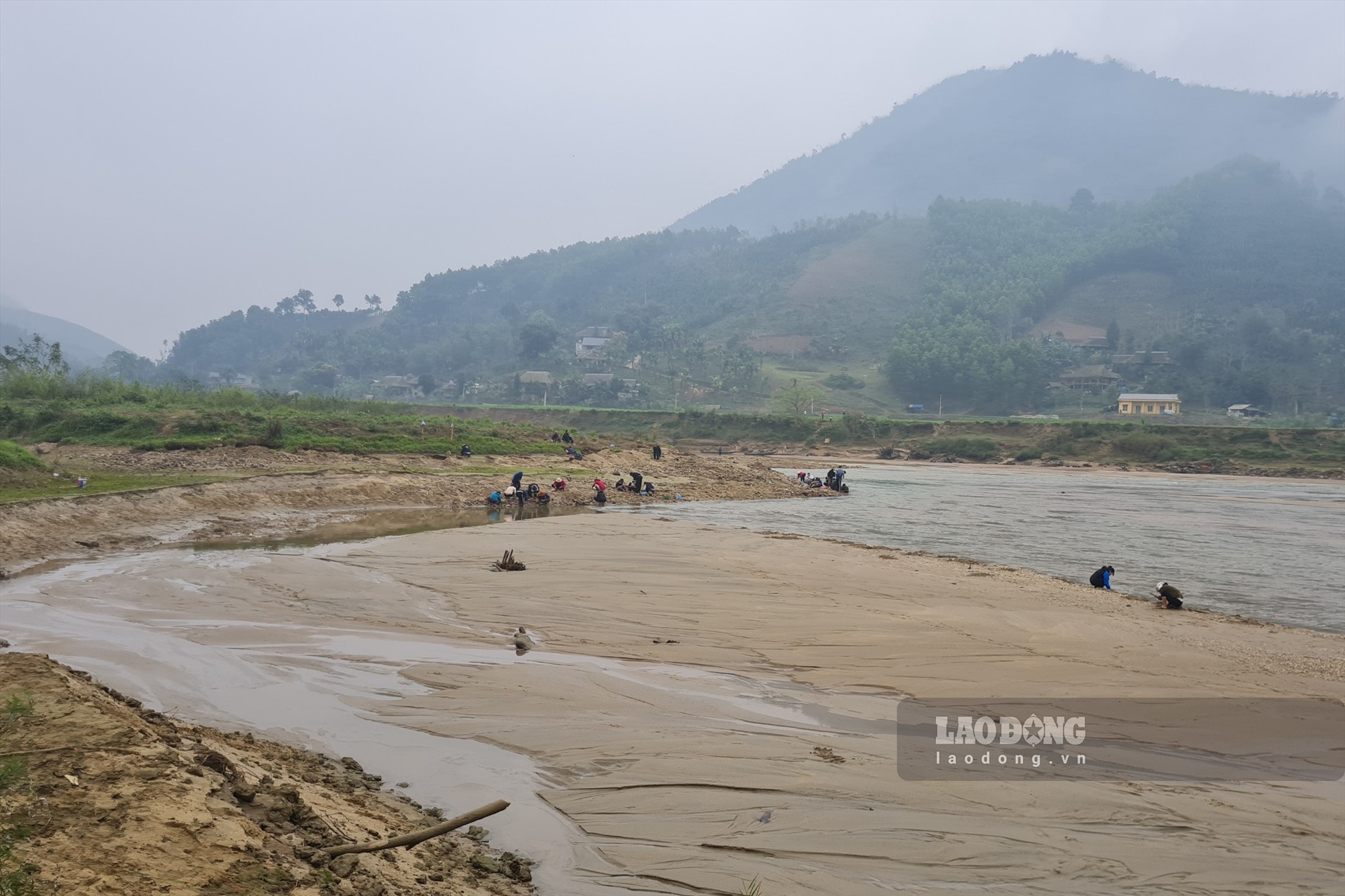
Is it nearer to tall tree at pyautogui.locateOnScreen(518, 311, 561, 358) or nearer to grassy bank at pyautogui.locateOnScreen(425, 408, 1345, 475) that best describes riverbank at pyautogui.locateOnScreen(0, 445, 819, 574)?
grassy bank at pyautogui.locateOnScreen(425, 408, 1345, 475)

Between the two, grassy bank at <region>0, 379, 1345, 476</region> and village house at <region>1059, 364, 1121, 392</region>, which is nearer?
grassy bank at <region>0, 379, 1345, 476</region>

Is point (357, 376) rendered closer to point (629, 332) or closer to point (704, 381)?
point (629, 332)

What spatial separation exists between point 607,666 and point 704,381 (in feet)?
362

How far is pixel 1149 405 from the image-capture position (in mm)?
91812

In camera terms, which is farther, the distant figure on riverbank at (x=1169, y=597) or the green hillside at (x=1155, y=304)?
the green hillside at (x=1155, y=304)

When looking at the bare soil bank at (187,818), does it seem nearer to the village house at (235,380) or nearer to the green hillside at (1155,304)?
the green hillside at (1155,304)

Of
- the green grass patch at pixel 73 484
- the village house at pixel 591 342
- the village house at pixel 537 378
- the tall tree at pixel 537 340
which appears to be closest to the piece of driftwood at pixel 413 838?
the green grass patch at pixel 73 484

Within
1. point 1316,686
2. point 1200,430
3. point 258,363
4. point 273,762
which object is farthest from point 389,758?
point 258,363

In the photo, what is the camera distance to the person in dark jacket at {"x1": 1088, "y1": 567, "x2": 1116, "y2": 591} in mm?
15625

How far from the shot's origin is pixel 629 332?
159250 millimetres

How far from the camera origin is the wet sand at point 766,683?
218 inches

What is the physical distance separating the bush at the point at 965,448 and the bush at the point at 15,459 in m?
56.9

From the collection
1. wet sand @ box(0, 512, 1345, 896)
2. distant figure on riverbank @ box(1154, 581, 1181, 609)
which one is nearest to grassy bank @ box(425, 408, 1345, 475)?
wet sand @ box(0, 512, 1345, 896)

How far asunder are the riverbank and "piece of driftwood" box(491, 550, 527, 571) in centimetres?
675
